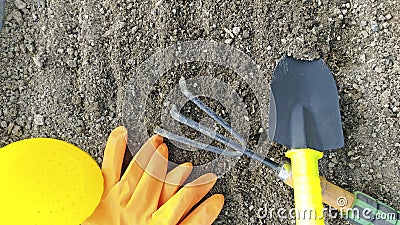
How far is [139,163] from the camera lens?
1.17 m

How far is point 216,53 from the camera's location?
123 cm

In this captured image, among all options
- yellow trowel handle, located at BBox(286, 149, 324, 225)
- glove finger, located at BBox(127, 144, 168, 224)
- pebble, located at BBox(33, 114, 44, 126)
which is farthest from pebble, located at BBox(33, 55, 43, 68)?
yellow trowel handle, located at BBox(286, 149, 324, 225)

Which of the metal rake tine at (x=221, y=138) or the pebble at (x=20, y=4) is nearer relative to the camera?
the metal rake tine at (x=221, y=138)

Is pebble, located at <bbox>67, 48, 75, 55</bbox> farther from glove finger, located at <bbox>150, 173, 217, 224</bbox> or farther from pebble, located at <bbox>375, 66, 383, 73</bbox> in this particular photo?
pebble, located at <bbox>375, 66, 383, 73</bbox>

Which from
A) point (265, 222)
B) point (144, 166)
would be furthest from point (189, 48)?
point (265, 222)

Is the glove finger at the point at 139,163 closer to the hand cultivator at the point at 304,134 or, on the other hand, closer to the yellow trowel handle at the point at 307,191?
the hand cultivator at the point at 304,134

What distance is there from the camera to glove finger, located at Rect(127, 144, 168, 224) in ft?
3.72

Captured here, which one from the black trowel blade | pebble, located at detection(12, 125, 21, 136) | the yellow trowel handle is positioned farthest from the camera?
pebble, located at detection(12, 125, 21, 136)

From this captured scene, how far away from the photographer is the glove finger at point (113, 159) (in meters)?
1.17

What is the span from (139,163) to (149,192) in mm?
69

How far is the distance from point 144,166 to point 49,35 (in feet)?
1.26

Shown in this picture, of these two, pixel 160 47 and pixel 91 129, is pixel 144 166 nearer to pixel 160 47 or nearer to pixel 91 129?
pixel 91 129

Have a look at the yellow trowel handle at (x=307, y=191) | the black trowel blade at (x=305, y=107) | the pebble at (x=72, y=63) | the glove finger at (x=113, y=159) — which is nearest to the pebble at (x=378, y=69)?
the black trowel blade at (x=305, y=107)

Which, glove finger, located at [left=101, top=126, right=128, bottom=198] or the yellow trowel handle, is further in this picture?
glove finger, located at [left=101, top=126, right=128, bottom=198]
